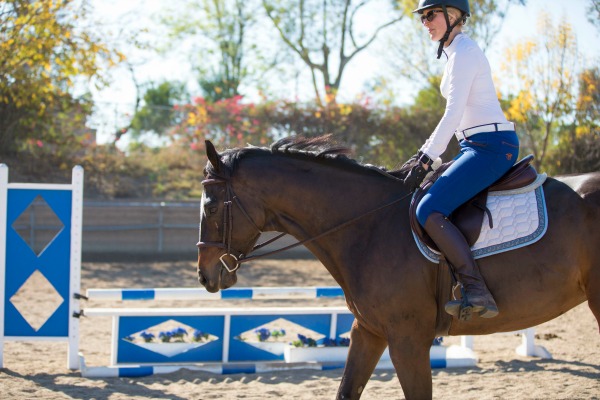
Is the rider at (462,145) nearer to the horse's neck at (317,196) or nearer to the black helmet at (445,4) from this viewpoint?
the black helmet at (445,4)

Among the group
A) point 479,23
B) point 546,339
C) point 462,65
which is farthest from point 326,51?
point 462,65

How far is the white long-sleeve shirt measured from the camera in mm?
3998

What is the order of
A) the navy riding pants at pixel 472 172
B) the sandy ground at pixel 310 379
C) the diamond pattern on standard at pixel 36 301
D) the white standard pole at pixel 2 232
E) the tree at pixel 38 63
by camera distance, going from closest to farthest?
the navy riding pants at pixel 472 172 → the sandy ground at pixel 310 379 → the white standard pole at pixel 2 232 → the diamond pattern on standard at pixel 36 301 → the tree at pixel 38 63

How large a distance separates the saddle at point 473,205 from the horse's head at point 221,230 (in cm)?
102

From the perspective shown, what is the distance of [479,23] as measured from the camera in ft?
54.8

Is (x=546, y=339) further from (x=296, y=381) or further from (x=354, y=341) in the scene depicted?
(x=354, y=341)

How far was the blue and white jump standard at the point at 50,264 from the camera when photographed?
6969 mm

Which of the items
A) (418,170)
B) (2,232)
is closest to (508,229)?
(418,170)

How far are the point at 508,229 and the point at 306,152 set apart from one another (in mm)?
1321

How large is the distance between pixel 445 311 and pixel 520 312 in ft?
1.44

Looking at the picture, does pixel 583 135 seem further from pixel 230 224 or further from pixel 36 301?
pixel 230 224

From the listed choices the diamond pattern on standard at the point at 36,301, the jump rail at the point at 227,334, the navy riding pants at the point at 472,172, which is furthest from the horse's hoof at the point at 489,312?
the diamond pattern on standard at the point at 36,301

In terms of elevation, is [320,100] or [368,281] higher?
[320,100]

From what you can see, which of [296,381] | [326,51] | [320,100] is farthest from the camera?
[326,51]
